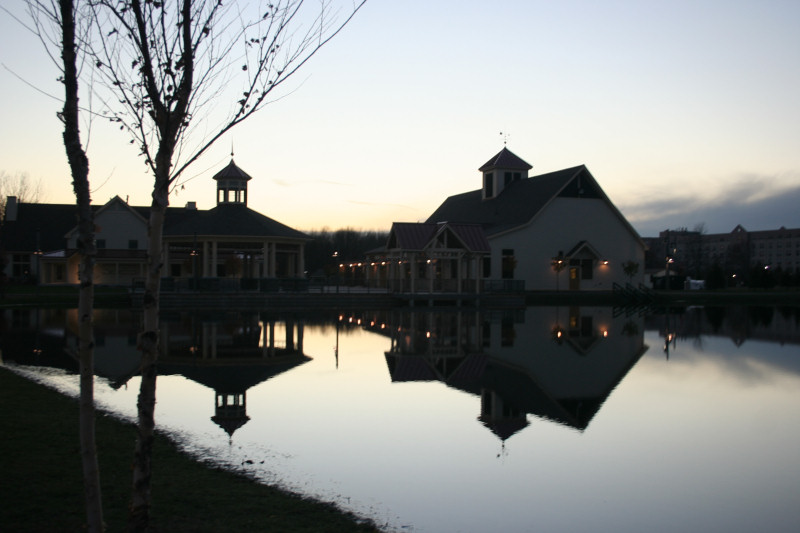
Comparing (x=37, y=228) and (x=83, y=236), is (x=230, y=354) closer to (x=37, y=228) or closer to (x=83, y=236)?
(x=83, y=236)

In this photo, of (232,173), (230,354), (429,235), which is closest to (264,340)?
(230,354)

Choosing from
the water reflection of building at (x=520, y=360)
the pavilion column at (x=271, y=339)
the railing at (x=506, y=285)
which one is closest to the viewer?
the water reflection of building at (x=520, y=360)

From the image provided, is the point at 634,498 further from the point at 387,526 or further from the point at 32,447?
the point at 32,447

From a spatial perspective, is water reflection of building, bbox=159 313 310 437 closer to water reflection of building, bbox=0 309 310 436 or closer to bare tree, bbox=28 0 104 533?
water reflection of building, bbox=0 309 310 436

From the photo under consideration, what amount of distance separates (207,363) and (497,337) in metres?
9.74

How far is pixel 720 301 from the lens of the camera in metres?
49.2

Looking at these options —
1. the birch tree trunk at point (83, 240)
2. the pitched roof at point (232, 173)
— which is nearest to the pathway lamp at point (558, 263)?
the pitched roof at point (232, 173)

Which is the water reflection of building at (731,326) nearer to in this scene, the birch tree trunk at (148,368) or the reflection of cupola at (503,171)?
the birch tree trunk at (148,368)

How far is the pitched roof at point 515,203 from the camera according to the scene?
47.3 m

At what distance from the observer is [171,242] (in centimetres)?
4112

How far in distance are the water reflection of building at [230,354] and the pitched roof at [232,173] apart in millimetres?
18272

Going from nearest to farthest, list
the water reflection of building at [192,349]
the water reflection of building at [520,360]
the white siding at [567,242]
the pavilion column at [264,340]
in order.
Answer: the water reflection of building at [520,360] < the water reflection of building at [192,349] < the pavilion column at [264,340] < the white siding at [567,242]

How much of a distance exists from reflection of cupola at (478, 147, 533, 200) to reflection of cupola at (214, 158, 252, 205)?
1937cm

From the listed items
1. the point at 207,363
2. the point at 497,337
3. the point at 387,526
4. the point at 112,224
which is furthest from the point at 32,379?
the point at 112,224
